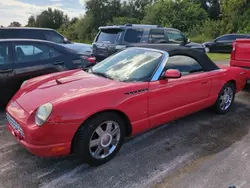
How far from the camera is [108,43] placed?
8125 mm

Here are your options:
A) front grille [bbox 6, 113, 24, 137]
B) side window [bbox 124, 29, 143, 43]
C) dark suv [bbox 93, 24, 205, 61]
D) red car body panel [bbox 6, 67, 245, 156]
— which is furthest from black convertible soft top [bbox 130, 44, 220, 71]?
side window [bbox 124, 29, 143, 43]

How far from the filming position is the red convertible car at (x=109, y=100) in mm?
2693

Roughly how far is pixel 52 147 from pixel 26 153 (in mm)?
860

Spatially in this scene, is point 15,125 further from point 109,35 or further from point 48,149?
point 109,35

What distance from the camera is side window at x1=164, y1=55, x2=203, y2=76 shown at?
3.80m

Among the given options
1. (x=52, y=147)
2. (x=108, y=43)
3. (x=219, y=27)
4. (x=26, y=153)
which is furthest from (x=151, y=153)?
(x=219, y=27)

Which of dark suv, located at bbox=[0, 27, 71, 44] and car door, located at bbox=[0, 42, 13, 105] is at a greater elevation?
dark suv, located at bbox=[0, 27, 71, 44]

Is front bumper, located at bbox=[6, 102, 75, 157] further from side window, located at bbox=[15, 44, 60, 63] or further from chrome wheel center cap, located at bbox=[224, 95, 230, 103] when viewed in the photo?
chrome wheel center cap, located at bbox=[224, 95, 230, 103]

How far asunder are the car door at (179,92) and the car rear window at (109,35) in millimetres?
4324

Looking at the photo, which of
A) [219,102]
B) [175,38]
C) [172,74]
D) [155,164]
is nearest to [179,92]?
[172,74]

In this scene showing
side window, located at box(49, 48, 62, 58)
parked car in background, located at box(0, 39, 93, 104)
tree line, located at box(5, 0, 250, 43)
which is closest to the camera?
parked car in background, located at box(0, 39, 93, 104)

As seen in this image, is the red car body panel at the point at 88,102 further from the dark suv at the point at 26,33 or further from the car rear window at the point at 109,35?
the dark suv at the point at 26,33

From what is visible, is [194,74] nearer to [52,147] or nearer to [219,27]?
[52,147]

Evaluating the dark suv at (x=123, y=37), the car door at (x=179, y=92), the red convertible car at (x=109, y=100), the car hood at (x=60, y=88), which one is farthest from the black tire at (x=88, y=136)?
the dark suv at (x=123, y=37)
